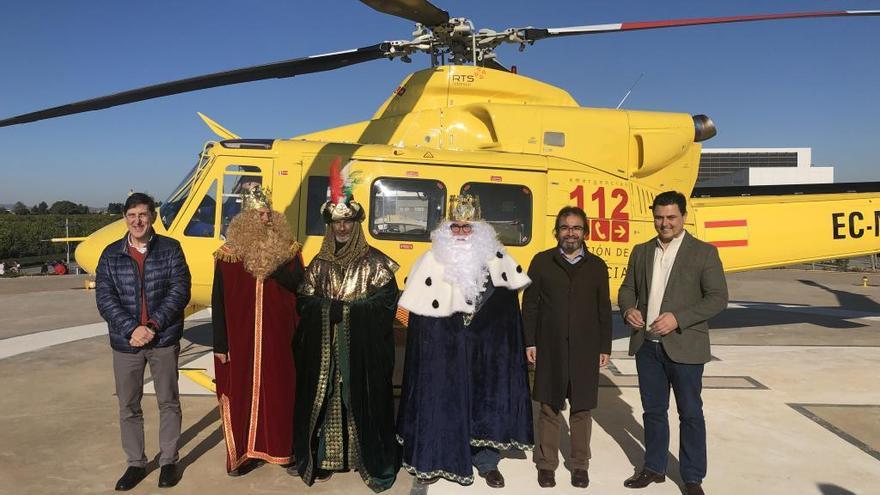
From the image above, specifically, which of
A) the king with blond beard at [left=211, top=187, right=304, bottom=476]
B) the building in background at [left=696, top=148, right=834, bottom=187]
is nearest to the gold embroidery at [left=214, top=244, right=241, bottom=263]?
the king with blond beard at [left=211, top=187, right=304, bottom=476]

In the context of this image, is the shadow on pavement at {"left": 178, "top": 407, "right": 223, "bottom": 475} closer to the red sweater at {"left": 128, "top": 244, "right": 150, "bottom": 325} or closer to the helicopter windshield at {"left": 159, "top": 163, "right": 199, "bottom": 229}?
the red sweater at {"left": 128, "top": 244, "right": 150, "bottom": 325}

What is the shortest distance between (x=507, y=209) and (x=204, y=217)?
11.0 ft

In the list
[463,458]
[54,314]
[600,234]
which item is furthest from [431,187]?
[54,314]

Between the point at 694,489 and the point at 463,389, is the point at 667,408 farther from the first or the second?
the point at 463,389

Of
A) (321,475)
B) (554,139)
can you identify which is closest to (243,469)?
(321,475)

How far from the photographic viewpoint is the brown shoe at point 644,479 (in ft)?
12.9

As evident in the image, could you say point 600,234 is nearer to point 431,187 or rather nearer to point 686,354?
point 431,187

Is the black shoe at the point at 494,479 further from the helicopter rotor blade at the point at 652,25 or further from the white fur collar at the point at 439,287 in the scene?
the helicopter rotor blade at the point at 652,25

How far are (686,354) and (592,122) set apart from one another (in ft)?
12.4

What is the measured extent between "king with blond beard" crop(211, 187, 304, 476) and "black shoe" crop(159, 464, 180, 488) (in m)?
0.37

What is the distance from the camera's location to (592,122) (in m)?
6.66

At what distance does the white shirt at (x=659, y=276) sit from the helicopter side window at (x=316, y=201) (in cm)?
354

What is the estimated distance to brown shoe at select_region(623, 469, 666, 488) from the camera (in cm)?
393

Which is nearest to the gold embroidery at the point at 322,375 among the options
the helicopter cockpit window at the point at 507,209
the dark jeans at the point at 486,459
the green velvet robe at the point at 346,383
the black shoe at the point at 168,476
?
the green velvet robe at the point at 346,383
